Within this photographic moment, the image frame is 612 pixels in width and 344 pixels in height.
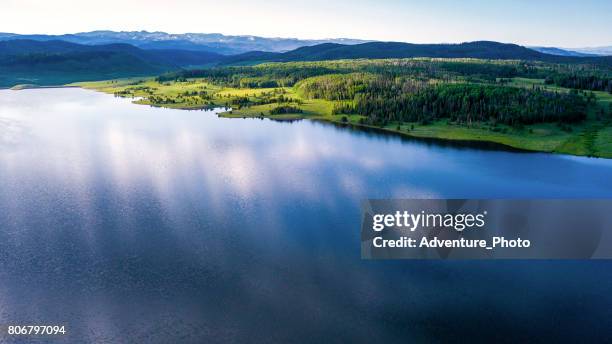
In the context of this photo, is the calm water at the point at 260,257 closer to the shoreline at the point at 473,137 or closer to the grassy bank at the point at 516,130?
the shoreline at the point at 473,137

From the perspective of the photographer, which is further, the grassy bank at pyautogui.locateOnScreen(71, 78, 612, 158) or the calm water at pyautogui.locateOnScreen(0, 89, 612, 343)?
the grassy bank at pyautogui.locateOnScreen(71, 78, 612, 158)

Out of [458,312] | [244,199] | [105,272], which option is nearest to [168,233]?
[105,272]

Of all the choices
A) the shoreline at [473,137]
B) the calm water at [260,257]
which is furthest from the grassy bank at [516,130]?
the calm water at [260,257]

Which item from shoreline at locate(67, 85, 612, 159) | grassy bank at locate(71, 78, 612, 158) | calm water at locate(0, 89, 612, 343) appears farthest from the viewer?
grassy bank at locate(71, 78, 612, 158)

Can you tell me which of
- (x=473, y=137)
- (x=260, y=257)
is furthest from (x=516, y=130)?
(x=260, y=257)

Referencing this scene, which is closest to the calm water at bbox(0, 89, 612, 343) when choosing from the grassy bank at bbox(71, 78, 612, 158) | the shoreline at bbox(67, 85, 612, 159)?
the shoreline at bbox(67, 85, 612, 159)

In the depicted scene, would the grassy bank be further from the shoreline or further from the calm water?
the calm water

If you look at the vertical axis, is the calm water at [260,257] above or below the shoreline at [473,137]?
below

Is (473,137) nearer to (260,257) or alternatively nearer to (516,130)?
(516,130)
